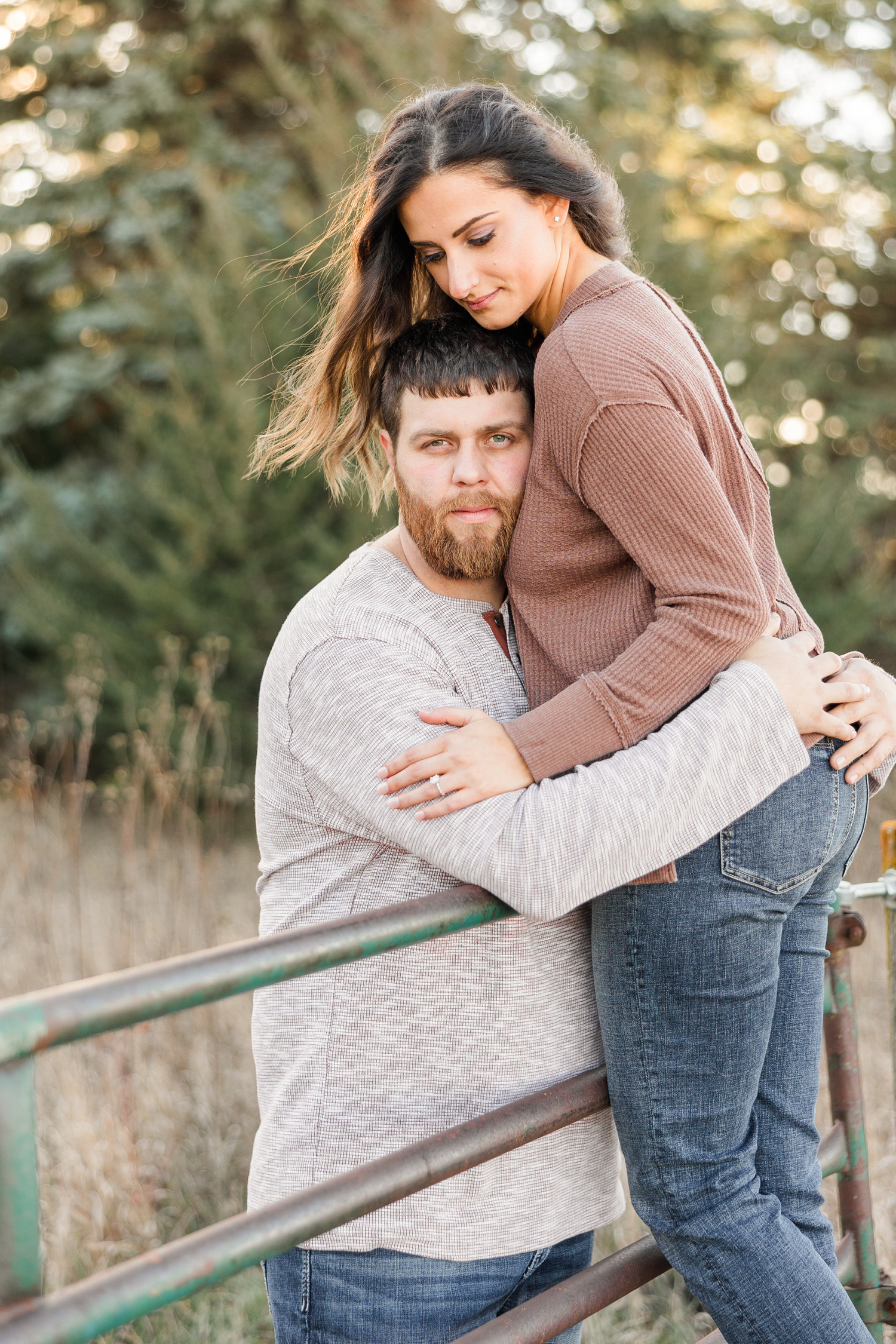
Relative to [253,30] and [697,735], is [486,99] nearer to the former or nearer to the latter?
[697,735]

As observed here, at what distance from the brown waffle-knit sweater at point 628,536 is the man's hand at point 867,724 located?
0.34 feet

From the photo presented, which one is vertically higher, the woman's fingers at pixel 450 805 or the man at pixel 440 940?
the woman's fingers at pixel 450 805

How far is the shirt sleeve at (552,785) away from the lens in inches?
56.8

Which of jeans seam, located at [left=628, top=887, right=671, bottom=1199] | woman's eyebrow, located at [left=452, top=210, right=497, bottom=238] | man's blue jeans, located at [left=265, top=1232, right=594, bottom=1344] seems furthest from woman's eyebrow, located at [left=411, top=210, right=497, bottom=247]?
man's blue jeans, located at [left=265, top=1232, right=594, bottom=1344]

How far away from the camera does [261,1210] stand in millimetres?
1112

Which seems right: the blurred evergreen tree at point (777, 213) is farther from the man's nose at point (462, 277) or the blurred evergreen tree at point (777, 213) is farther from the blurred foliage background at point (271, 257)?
the man's nose at point (462, 277)

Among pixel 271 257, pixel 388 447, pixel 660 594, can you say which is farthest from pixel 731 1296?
pixel 271 257

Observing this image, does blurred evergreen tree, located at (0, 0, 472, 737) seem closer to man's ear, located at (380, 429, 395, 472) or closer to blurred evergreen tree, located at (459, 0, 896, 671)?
blurred evergreen tree, located at (459, 0, 896, 671)

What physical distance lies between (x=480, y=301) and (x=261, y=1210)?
4.78 feet

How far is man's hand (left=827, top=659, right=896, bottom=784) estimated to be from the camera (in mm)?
1686

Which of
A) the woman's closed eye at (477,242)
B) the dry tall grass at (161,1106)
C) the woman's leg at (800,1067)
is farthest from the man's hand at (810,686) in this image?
the dry tall grass at (161,1106)

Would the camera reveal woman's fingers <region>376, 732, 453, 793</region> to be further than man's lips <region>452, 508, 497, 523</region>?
No

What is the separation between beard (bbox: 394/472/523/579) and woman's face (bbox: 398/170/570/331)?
333 mm

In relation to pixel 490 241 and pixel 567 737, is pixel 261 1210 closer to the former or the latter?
pixel 567 737
